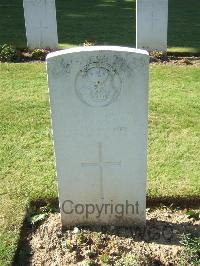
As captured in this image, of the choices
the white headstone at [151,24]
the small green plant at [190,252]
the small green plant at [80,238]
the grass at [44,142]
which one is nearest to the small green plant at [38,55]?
the grass at [44,142]

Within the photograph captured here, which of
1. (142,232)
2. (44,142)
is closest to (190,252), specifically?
(142,232)

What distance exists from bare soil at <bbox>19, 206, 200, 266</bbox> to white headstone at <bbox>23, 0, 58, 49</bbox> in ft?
21.6

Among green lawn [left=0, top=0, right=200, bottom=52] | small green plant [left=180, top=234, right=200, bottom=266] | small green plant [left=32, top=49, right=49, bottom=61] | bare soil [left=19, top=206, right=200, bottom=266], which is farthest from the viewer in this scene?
green lawn [left=0, top=0, right=200, bottom=52]

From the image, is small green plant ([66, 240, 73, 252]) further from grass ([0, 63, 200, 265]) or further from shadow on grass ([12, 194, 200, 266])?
grass ([0, 63, 200, 265])

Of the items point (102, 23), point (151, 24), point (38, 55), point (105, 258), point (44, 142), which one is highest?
point (151, 24)

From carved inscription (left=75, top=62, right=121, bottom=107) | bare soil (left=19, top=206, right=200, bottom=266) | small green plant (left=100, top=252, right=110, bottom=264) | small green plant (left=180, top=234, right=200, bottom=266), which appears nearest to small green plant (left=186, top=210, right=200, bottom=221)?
bare soil (left=19, top=206, right=200, bottom=266)

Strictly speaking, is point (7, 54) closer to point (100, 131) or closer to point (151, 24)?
point (151, 24)

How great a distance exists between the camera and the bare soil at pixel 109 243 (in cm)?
403

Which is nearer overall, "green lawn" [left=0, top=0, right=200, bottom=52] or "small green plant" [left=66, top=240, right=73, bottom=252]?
"small green plant" [left=66, top=240, right=73, bottom=252]

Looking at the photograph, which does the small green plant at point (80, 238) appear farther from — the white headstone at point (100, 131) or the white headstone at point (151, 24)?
the white headstone at point (151, 24)

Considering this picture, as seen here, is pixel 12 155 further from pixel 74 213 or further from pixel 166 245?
pixel 166 245

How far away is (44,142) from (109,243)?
2.39 metres

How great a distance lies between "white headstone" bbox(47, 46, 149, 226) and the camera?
12.0 feet

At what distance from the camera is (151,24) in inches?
397
